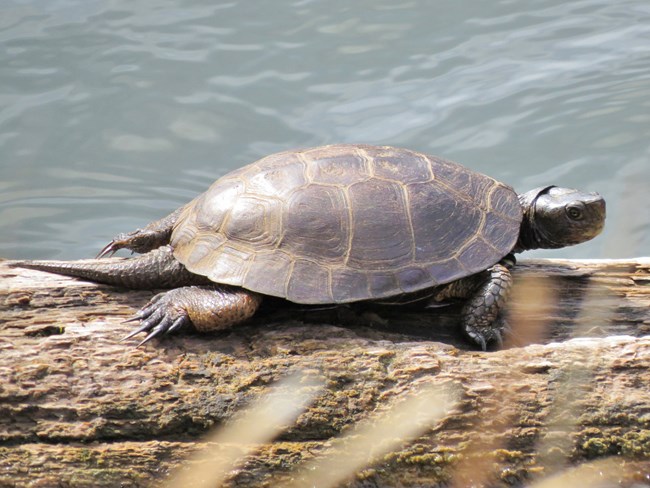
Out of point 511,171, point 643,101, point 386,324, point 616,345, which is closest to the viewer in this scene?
point 616,345

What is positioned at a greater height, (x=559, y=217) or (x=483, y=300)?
(x=559, y=217)

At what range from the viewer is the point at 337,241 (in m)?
4.21

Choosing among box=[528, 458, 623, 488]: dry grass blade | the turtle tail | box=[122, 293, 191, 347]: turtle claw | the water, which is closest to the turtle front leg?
box=[122, 293, 191, 347]: turtle claw

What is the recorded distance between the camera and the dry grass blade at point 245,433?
3.61 meters

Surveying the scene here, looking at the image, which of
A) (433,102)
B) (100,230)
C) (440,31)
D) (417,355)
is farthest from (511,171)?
(417,355)

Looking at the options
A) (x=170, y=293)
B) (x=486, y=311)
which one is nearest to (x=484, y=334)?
(x=486, y=311)

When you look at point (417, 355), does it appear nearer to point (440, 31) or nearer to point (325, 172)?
point (325, 172)

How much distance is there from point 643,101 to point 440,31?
2.22 meters

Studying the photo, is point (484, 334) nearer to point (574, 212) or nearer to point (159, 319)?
point (574, 212)

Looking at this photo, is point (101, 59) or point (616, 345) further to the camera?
point (101, 59)

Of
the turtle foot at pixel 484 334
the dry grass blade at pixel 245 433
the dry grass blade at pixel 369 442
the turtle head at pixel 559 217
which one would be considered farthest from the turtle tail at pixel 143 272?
the turtle head at pixel 559 217

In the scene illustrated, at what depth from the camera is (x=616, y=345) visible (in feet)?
13.0

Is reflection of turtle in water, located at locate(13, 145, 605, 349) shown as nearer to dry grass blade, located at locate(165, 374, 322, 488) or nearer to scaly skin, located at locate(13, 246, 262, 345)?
scaly skin, located at locate(13, 246, 262, 345)

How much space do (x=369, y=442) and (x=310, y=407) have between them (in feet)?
0.95
